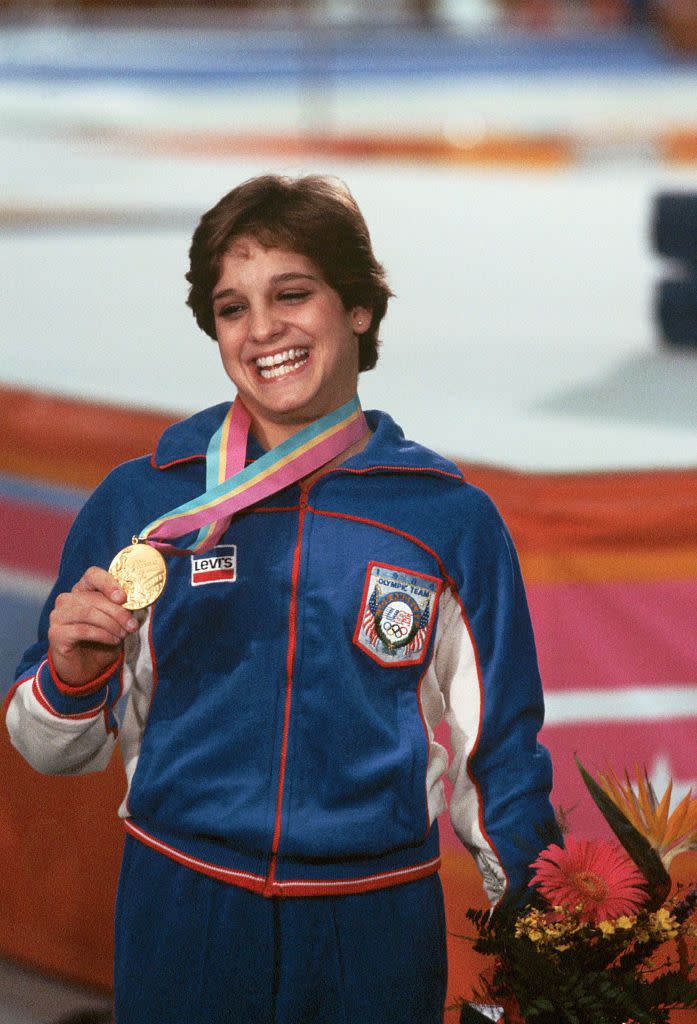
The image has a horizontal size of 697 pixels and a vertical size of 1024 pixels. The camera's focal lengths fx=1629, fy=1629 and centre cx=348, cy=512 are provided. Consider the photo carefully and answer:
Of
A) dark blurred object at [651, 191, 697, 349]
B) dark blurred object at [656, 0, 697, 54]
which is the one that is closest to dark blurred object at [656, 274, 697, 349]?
dark blurred object at [651, 191, 697, 349]

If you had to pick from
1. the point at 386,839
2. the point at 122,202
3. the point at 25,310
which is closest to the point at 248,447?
the point at 386,839

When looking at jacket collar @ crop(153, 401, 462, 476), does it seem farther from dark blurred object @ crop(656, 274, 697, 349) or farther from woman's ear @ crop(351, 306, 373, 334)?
dark blurred object @ crop(656, 274, 697, 349)

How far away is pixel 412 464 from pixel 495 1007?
0.53 meters

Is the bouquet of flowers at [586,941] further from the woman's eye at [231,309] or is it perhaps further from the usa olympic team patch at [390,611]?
the woman's eye at [231,309]

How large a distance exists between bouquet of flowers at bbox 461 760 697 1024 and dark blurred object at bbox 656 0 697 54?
44.7 ft

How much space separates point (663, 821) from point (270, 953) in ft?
1.31

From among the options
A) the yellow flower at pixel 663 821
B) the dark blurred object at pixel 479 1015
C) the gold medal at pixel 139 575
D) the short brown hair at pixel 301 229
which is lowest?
the dark blurred object at pixel 479 1015

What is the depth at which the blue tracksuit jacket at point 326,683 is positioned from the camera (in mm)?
1526

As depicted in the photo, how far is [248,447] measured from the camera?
5.17 ft

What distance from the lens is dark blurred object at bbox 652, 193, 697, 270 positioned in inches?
162

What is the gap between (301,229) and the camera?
1.50m

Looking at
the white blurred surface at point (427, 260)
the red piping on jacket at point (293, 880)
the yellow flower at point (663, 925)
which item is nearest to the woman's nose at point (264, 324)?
the red piping on jacket at point (293, 880)

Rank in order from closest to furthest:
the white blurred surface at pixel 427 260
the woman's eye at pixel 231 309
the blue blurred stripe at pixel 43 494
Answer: the woman's eye at pixel 231 309 < the blue blurred stripe at pixel 43 494 < the white blurred surface at pixel 427 260

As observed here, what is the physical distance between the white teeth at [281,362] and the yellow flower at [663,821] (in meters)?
0.53
